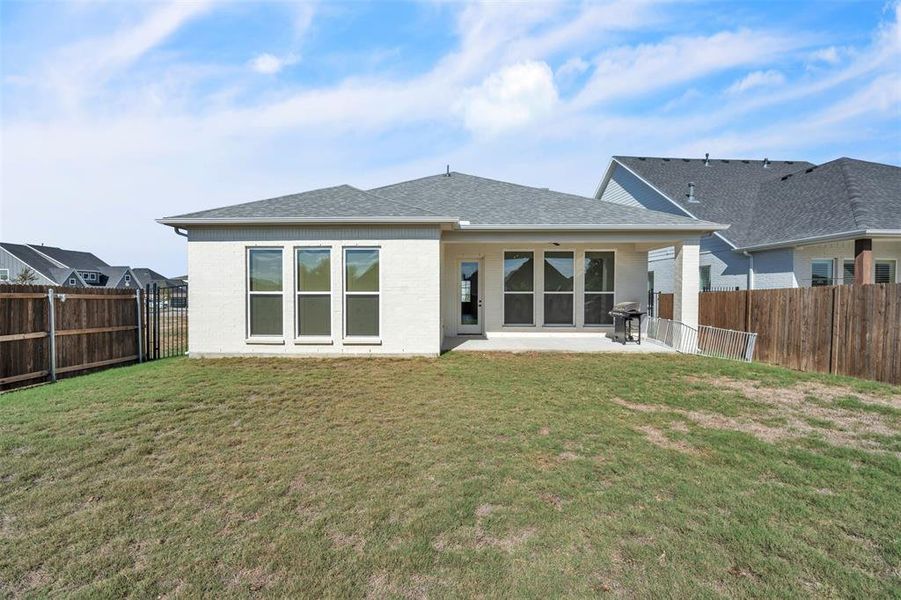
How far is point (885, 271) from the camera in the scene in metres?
12.9

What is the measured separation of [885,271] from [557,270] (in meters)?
10.2

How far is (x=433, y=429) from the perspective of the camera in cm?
486

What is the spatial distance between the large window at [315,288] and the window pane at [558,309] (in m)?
6.27

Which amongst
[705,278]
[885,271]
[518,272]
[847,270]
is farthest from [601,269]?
[885,271]

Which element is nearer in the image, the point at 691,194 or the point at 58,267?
the point at 691,194

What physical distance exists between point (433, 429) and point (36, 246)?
168ft

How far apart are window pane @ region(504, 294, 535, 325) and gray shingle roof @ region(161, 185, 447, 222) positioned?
401cm

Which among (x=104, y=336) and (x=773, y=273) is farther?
(x=773, y=273)

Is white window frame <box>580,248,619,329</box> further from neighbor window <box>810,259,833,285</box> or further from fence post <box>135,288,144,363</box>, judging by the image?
fence post <box>135,288,144,363</box>

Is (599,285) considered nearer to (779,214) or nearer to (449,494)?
(779,214)

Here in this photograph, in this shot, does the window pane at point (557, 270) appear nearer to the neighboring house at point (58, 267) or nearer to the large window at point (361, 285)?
the large window at point (361, 285)

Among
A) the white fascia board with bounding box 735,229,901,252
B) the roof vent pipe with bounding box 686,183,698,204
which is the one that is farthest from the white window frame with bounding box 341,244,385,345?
the roof vent pipe with bounding box 686,183,698,204

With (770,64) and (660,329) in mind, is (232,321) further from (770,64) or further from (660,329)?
(770,64)

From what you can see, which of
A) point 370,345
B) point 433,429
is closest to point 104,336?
point 370,345
